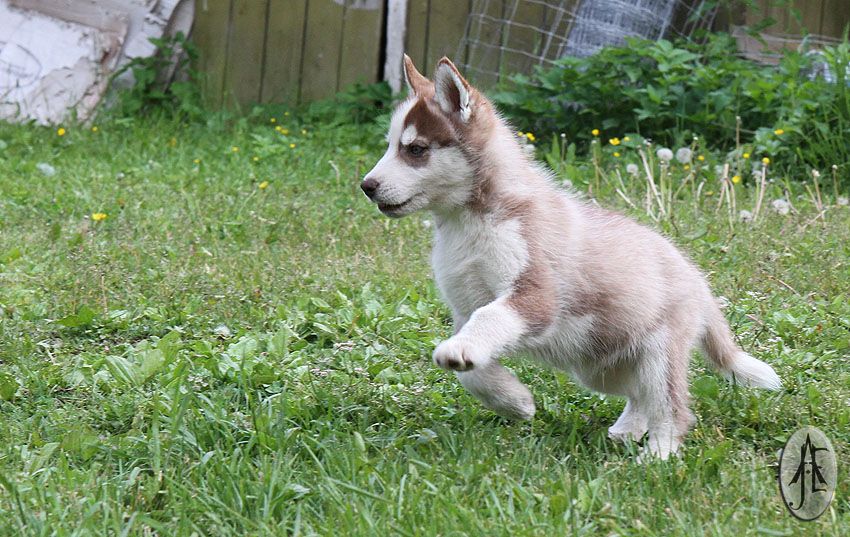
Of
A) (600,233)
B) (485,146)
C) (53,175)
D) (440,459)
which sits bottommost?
(53,175)

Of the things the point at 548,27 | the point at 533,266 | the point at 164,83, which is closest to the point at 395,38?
the point at 548,27

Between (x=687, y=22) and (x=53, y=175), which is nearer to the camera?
(x=53, y=175)

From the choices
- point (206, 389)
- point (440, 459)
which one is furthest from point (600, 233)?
point (206, 389)

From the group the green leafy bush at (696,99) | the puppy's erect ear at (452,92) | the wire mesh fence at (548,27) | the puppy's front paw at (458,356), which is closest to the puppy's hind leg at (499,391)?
the puppy's front paw at (458,356)

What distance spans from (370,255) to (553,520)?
2868 mm

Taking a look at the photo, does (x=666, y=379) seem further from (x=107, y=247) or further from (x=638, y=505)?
(x=107, y=247)

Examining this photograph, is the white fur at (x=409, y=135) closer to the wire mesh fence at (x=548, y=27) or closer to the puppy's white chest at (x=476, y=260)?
the puppy's white chest at (x=476, y=260)

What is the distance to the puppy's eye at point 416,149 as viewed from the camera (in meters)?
3.43

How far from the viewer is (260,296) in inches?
186

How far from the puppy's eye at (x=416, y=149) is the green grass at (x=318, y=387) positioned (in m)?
0.84

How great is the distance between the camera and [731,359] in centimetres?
369

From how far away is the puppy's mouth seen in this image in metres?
3.41

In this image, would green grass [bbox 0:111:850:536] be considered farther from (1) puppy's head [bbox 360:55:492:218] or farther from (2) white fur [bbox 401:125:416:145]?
(2) white fur [bbox 401:125:416:145]

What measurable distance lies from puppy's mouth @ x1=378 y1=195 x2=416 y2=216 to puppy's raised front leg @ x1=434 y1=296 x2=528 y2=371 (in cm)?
45
